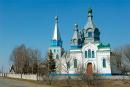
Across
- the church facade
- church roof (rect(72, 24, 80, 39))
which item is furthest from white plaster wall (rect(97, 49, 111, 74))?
church roof (rect(72, 24, 80, 39))

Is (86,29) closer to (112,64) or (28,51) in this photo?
(112,64)

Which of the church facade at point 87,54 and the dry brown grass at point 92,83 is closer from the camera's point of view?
the dry brown grass at point 92,83

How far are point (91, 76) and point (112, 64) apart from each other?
70.6 ft

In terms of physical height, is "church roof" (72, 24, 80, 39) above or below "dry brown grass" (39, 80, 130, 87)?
above

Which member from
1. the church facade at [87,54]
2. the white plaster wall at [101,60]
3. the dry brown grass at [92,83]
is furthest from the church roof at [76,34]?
the dry brown grass at [92,83]

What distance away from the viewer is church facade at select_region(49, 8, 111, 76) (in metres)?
64.4

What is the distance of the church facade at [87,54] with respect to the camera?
64438 millimetres

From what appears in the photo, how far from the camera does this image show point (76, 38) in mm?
70438

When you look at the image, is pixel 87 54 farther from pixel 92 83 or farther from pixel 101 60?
pixel 92 83

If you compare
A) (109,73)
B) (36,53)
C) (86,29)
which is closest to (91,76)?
(109,73)

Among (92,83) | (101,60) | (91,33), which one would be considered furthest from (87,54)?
(92,83)

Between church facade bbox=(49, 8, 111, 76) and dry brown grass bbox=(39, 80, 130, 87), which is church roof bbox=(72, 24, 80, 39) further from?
dry brown grass bbox=(39, 80, 130, 87)

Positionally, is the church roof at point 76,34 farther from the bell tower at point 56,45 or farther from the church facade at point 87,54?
the bell tower at point 56,45

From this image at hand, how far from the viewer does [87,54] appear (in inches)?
2618
